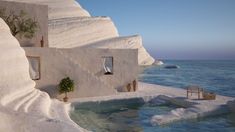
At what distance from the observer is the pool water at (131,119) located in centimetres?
1208

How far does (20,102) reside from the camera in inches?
381

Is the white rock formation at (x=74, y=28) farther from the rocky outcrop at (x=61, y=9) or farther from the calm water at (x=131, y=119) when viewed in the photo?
the calm water at (x=131, y=119)

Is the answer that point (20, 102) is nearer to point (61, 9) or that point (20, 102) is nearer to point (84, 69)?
point (84, 69)

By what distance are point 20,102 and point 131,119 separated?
17.1 ft

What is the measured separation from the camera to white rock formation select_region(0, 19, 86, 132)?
750cm

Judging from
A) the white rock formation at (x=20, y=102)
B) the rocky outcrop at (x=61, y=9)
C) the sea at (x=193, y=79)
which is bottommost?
the sea at (x=193, y=79)

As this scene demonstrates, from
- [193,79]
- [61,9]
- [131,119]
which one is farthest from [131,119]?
[61,9]

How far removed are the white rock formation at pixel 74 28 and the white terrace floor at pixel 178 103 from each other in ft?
71.5

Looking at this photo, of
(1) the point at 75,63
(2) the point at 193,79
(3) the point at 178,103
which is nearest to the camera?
(3) the point at 178,103

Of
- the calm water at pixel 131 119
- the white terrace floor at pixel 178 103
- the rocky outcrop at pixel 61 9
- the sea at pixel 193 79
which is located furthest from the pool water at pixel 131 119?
the rocky outcrop at pixel 61 9

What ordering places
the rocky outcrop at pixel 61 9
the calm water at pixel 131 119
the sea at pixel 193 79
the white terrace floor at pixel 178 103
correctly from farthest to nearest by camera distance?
the rocky outcrop at pixel 61 9
the sea at pixel 193 79
the white terrace floor at pixel 178 103
the calm water at pixel 131 119

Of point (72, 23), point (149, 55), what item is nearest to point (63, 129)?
point (72, 23)

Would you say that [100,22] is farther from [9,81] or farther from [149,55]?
[9,81]

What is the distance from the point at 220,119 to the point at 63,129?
302 inches
